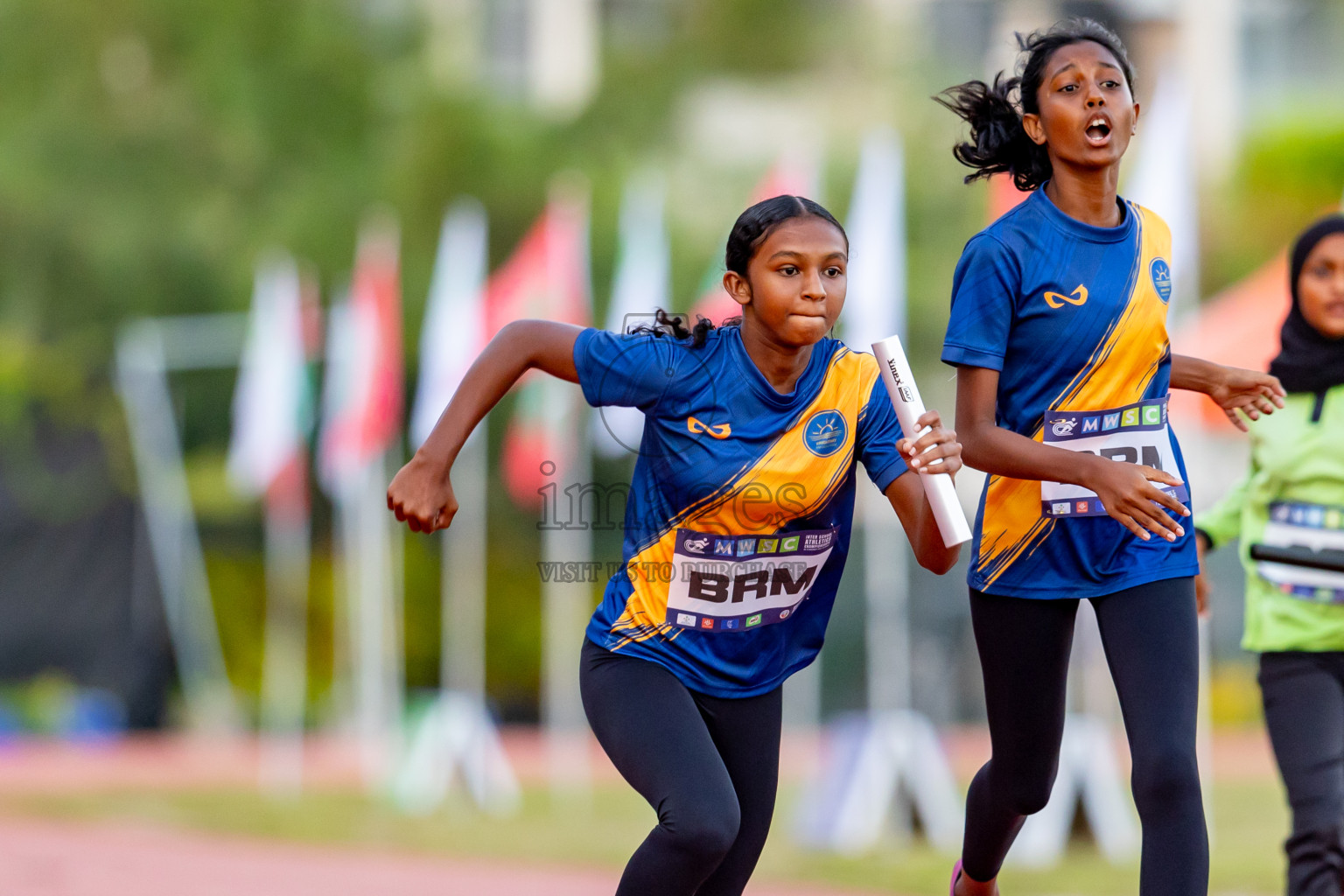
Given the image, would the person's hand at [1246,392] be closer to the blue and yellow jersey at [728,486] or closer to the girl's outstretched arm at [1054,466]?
the girl's outstretched arm at [1054,466]

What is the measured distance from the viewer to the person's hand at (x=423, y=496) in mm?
4004

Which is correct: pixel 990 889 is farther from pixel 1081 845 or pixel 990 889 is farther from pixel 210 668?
pixel 210 668

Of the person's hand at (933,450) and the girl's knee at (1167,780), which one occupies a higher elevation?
the person's hand at (933,450)

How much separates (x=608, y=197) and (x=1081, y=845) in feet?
45.8

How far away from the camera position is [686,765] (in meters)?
4.01

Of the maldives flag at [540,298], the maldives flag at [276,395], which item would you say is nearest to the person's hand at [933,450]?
the maldives flag at [540,298]

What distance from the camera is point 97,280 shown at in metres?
23.0

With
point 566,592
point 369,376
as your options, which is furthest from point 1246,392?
point 566,592

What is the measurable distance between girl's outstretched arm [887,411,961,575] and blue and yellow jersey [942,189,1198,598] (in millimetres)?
311

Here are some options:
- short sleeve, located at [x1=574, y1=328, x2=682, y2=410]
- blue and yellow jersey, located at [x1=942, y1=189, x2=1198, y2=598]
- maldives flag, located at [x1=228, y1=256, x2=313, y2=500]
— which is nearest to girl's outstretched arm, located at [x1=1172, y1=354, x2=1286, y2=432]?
blue and yellow jersey, located at [x1=942, y1=189, x2=1198, y2=598]

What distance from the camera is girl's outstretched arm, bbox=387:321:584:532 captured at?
13.2 ft

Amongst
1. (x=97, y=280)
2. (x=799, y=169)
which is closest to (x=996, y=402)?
(x=799, y=169)

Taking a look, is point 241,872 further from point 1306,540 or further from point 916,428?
point 916,428

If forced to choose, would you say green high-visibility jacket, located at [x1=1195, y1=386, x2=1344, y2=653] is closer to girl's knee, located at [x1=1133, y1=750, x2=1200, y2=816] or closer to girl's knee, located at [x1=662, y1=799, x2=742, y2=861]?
girl's knee, located at [x1=1133, y1=750, x2=1200, y2=816]
